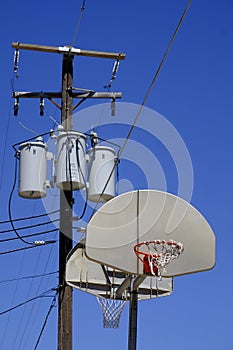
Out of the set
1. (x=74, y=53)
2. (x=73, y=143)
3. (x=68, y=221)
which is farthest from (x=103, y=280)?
(x=74, y=53)

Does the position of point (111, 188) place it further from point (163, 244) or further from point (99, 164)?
point (163, 244)

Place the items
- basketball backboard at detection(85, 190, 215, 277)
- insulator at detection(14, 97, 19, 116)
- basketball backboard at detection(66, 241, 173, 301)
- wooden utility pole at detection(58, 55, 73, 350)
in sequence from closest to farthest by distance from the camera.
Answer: basketball backboard at detection(85, 190, 215, 277), basketball backboard at detection(66, 241, 173, 301), wooden utility pole at detection(58, 55, 73, 350), insulator at detection(14, 97, 19, 116)

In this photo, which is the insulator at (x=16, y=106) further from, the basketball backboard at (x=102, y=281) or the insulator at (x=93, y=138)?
the basketball backboard at (x=102, y=281)

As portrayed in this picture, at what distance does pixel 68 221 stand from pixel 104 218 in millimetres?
3964

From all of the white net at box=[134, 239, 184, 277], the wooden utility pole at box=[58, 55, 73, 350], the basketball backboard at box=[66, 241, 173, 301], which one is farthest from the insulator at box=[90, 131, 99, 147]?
the white net at box=[134, 239, 184, 277]

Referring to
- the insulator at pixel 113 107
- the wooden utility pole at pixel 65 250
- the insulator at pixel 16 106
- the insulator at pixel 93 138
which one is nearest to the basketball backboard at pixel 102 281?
the wooden utility pole at pixel 65 250

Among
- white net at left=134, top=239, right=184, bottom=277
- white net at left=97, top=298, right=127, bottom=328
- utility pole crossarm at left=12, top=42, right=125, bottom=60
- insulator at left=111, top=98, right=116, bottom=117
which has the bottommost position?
white net at left=134, top=239, right=184, bottom=277

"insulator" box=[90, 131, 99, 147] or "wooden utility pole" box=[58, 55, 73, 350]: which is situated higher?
"insulator" box=[90, 131, 99, 147]

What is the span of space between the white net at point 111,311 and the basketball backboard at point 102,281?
0.84 meters

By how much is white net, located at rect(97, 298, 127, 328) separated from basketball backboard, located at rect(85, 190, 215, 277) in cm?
395

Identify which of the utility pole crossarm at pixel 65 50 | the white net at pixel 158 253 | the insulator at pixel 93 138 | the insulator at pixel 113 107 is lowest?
the white net at pixel 158 253

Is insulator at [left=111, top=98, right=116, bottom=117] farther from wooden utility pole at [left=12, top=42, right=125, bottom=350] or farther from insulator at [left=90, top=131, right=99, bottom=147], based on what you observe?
insulator at [left=90, top=131, right=99, bottom=147]

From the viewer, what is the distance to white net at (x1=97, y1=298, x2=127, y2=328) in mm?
16016

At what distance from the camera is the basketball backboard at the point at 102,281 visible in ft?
48.0
